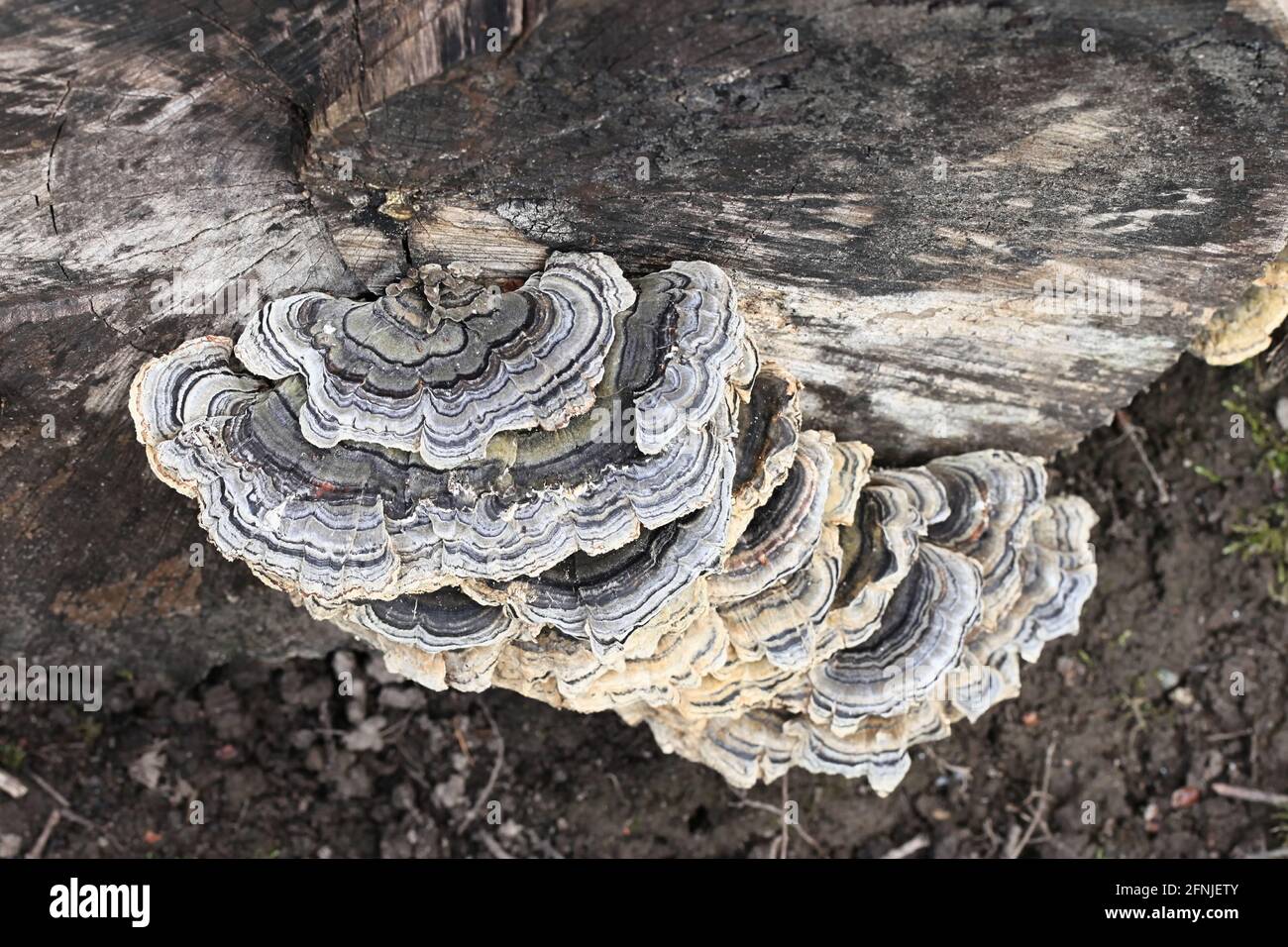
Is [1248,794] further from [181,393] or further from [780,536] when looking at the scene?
[181,393]

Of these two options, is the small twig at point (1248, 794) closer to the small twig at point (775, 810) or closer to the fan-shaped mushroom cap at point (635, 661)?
the small twig at point (775, 810)

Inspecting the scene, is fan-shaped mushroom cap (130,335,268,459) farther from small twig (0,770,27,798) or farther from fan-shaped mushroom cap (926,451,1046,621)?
small twig (0,770,27,798)

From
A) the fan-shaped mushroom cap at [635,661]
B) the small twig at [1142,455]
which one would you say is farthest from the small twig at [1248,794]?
the fan-shaped mushroom cap at [635,661]

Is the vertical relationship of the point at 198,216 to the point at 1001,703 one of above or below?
above

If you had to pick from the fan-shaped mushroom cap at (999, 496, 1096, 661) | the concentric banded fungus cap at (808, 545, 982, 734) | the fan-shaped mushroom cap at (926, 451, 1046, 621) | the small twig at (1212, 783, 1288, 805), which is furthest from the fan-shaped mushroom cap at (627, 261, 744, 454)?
the small twig at (1212, 783, 1288, 805)

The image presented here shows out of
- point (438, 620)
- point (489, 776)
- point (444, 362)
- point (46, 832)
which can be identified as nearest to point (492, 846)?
point (489, 776)

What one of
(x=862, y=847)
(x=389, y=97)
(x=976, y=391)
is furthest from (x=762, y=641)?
(x=862, y=847)
